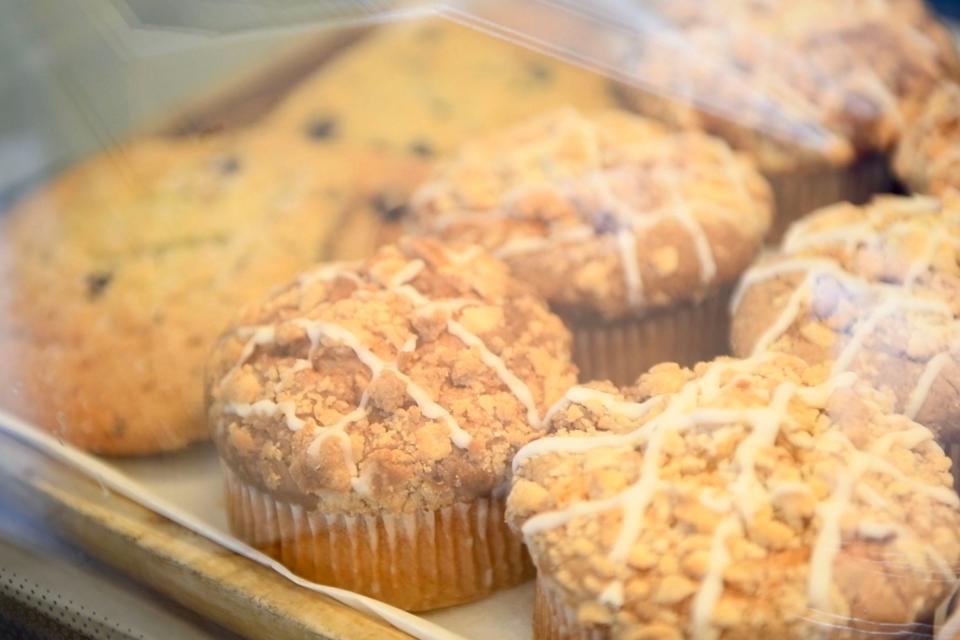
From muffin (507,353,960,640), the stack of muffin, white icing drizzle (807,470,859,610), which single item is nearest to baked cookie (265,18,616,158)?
the stack of muffin

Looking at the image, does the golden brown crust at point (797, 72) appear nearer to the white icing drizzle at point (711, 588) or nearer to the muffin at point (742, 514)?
the muffin at point (742, 514)

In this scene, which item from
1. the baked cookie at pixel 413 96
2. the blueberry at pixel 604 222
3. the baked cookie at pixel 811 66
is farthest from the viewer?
the baked cookie at pixel 413 96

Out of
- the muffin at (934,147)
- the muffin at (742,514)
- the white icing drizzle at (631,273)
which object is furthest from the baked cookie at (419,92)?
the muffin at (742,514)

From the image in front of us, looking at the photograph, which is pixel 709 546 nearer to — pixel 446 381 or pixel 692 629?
pixel 692 629

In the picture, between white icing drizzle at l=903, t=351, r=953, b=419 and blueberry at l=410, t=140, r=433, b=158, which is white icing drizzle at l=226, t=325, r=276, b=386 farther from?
white icing drizzle at l=903, t=351, r=953, b=419

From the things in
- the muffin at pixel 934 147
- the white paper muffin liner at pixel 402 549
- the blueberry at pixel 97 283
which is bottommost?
the white paper muffin liner at pixel 402 549

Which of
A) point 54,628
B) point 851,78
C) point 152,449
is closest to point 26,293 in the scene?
point 152,449
